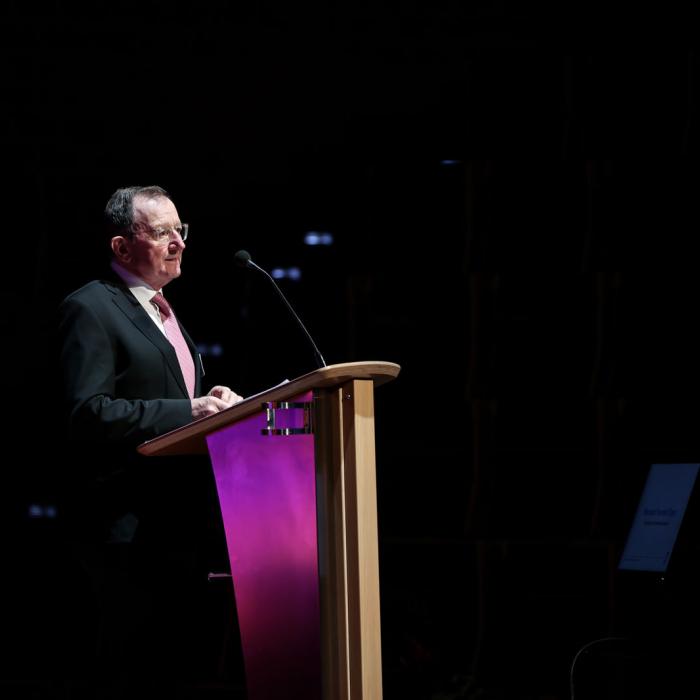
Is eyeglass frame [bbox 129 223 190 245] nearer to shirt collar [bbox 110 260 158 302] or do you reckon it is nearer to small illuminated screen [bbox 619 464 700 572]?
shirt collar [bbox 110 260 158 302]

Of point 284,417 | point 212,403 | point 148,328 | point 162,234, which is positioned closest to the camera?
point 284,417

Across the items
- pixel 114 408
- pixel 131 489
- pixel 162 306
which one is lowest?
pixel 131 489

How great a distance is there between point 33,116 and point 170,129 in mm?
295

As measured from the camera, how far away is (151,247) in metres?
1.48

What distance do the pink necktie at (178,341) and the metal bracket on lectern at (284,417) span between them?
49cm

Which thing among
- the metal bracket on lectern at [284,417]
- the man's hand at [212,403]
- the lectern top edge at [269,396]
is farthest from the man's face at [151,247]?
the metal bracket on lectern at [284,417]

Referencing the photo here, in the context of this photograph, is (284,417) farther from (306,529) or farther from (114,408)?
(114,408)

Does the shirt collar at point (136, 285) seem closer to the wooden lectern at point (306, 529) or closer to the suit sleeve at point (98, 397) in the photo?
the suit sleeve at point (98, 397)

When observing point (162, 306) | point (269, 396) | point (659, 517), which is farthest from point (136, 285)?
point (659, 517)

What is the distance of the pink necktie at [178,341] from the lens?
4.82ft

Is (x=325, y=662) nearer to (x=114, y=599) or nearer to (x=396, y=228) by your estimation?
(x=114, y=599)

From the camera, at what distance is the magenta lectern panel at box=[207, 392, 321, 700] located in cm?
100

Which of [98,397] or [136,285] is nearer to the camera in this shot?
[98,397]

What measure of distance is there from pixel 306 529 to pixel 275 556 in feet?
0.15
